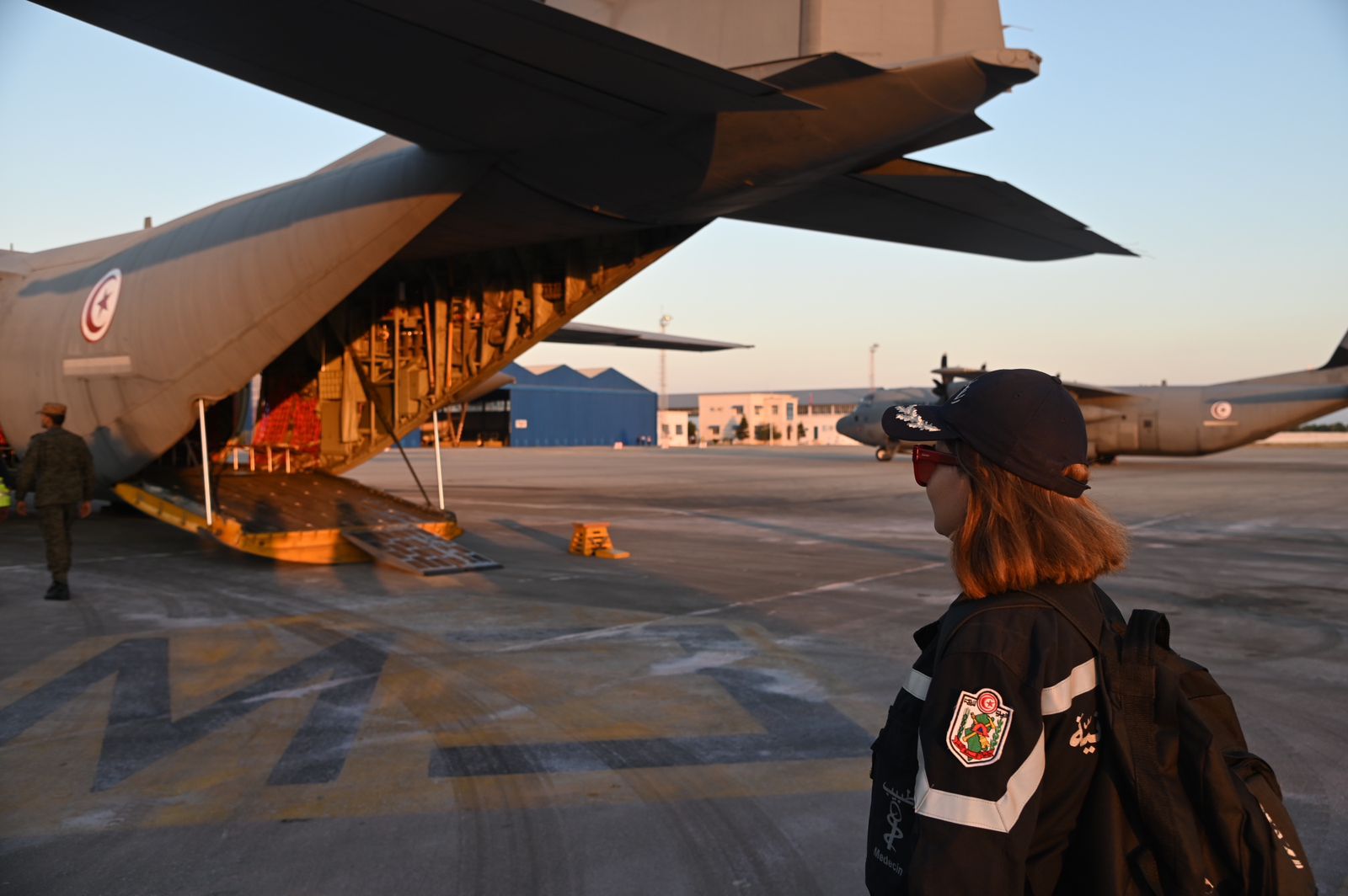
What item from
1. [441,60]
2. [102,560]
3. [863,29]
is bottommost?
[102,560]

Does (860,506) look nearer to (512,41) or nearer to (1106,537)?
(512,41)

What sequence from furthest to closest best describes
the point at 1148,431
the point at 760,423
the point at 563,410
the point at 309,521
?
the point at 760,423 < the point at 563,410 < the point at 1148,431 < the point at 309,521

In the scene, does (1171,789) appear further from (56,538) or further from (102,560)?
(102,560)

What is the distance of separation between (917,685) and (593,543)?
11.1 meters

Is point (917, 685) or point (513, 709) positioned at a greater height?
point (917, 685)

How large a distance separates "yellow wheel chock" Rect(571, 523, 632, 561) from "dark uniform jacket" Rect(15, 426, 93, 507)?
581cm

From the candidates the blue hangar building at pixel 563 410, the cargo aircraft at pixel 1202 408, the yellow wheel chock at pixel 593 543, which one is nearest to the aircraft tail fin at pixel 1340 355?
the cargo aircraft at pixel 1202 408

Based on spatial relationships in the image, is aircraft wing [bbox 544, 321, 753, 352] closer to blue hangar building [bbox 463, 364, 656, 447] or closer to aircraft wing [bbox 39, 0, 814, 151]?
aircraft wing [bbox 39, 0, 814, 151]

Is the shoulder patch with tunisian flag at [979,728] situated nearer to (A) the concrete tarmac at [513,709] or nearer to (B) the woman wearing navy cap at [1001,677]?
(B) the woman wearing navy cap at [1001,677]

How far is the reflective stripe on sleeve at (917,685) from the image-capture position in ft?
5.92

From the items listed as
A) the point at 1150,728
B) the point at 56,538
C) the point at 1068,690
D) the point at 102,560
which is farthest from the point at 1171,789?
the point at 102,560

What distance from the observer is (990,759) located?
1604mm

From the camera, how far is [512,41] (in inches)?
273

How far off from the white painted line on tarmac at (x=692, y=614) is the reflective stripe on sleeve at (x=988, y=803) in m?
6.13
